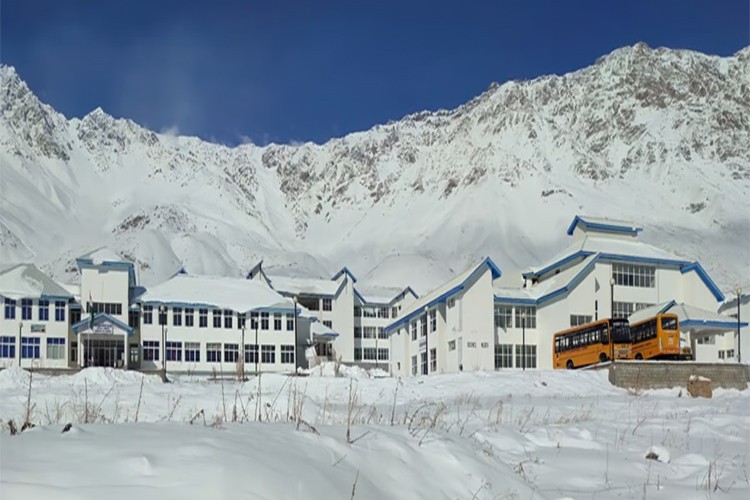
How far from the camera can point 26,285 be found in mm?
58062

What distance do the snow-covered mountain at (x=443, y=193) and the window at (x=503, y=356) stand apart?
2721 inches

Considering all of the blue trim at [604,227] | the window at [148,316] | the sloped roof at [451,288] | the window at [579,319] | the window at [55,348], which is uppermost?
the blue trim at [604,227]

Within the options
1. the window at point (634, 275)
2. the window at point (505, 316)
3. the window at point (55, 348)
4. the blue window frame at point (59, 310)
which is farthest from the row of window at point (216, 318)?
the window at point (634, 275)

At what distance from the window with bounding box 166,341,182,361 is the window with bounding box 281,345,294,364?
7611 mm

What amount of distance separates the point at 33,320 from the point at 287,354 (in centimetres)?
1823

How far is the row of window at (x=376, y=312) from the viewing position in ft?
271

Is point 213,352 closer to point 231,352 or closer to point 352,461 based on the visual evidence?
point 231,352

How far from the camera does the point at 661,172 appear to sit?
510 feet

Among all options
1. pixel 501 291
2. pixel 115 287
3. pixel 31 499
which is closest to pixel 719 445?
pixel 31 499

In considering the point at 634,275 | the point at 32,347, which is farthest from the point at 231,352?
the point at 634,275

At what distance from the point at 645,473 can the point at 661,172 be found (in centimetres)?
15638

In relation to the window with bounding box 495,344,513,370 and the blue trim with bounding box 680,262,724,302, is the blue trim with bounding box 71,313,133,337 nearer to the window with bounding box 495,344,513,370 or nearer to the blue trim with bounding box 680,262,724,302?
the window with bounding box 495,344,513,370

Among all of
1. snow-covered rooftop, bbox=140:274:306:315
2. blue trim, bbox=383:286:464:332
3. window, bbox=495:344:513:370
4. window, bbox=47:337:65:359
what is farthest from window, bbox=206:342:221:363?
window, bbox=495:344:513:370

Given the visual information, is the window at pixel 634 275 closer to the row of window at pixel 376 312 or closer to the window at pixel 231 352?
the window at pixel 231 352
